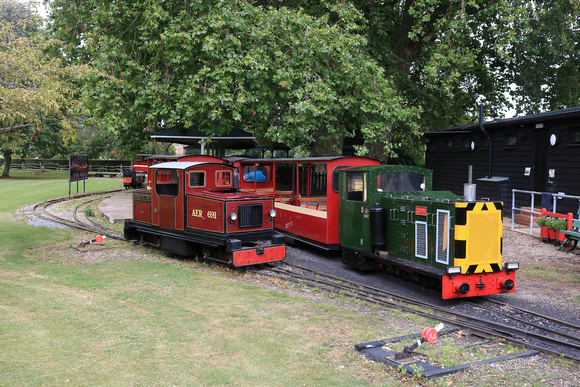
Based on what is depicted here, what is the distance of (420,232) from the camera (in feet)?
30.9

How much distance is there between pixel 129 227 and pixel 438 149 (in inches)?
641

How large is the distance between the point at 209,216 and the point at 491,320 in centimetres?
627

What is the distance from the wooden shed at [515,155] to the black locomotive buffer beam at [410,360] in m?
12.0

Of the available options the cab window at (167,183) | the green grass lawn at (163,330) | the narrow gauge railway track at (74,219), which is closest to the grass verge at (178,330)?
the green grass lawn at (163,330)

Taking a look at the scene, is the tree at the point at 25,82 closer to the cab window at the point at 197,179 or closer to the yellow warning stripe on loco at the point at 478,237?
the cab window at the point at 197,179

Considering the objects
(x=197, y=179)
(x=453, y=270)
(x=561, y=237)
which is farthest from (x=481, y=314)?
(x=197, y=179)

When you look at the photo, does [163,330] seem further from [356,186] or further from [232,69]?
[232,69]

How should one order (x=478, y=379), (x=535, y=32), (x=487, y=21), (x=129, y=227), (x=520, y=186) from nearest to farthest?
(x=478, y=379) → (x=129, y=227) → (x=520, y=186) → (x=535, y=32) → (x=487, y=21)

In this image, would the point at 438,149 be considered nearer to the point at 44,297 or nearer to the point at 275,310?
the point at 275,310

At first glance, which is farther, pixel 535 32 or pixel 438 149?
pixel 438 149

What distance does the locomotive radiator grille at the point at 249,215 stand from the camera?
11334 millimetres

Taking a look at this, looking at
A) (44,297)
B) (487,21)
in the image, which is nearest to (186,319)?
(44,297)

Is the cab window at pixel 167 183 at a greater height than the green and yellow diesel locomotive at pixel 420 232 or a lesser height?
greater

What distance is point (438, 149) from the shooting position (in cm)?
2475
